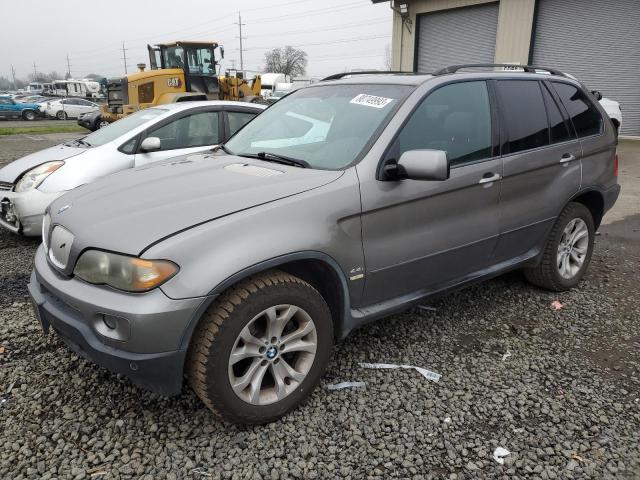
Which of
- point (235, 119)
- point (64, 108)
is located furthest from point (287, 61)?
point (235, 119)

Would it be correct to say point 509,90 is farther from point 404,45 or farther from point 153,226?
point 404,45

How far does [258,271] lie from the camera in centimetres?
231

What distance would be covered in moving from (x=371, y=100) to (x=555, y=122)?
1605 mm

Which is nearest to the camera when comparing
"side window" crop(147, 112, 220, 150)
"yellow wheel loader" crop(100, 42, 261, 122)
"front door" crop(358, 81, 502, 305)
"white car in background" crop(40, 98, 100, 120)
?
"front door" crop(358, 81, 502, 305)

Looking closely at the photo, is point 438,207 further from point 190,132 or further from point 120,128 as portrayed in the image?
point 120,128

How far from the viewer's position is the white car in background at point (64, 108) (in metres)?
31.9

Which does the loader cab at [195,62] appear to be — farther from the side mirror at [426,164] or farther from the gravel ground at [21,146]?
the side mirror at [426,164]

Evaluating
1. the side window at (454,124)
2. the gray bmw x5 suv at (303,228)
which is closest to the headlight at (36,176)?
the gray bmw x5 suv at (303,228)

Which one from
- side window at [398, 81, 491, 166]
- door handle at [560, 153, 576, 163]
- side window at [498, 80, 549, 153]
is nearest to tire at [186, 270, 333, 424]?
side window at [398, 81, 491, 166]

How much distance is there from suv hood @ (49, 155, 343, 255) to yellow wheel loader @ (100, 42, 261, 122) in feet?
39.8

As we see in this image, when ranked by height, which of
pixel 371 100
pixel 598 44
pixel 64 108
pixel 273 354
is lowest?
pixel 64 108

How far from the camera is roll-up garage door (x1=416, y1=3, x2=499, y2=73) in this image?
53.7ft

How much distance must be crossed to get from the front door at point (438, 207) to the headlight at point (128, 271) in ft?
3.57

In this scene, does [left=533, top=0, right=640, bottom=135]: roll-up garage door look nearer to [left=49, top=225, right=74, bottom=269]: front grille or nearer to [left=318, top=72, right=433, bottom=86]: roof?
[left=318, top=72, right=433, bottom=86]: roof
